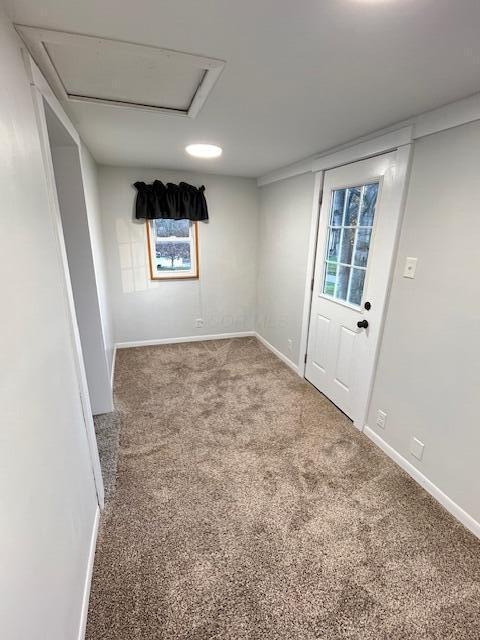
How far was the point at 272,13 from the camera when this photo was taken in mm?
887

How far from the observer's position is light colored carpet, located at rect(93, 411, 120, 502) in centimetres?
192

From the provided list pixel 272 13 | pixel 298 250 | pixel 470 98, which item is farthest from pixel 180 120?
pixel 298 250

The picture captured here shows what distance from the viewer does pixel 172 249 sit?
12.6 ft

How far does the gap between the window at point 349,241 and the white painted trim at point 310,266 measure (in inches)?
6.6

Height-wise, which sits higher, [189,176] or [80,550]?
[189,176]

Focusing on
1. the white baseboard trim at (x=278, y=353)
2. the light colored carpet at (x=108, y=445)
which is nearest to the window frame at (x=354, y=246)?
the white baseboard trim at (x=278, y=353)

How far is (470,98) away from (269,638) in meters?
2.54

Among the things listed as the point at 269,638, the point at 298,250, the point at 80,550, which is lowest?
the point at 269,638

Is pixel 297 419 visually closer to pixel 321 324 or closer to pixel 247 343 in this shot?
pixel 321 324

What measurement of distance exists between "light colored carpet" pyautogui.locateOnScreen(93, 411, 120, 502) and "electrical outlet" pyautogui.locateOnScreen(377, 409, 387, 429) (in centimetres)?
189

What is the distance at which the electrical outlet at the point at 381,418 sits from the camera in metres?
2.19

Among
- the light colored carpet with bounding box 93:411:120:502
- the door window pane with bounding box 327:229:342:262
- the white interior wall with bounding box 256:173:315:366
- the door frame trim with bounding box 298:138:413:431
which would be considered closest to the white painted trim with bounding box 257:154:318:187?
the white interior wall with bounding box 256:173:315:366

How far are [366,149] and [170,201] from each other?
7.36ft

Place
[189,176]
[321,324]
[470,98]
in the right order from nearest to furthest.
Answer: [470,98]
[321,324]
[189,176]
